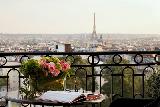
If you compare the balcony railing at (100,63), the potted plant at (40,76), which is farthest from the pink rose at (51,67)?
the balcony railing at (100,63)

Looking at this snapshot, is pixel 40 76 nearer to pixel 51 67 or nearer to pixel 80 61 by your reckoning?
pixel 51 67
